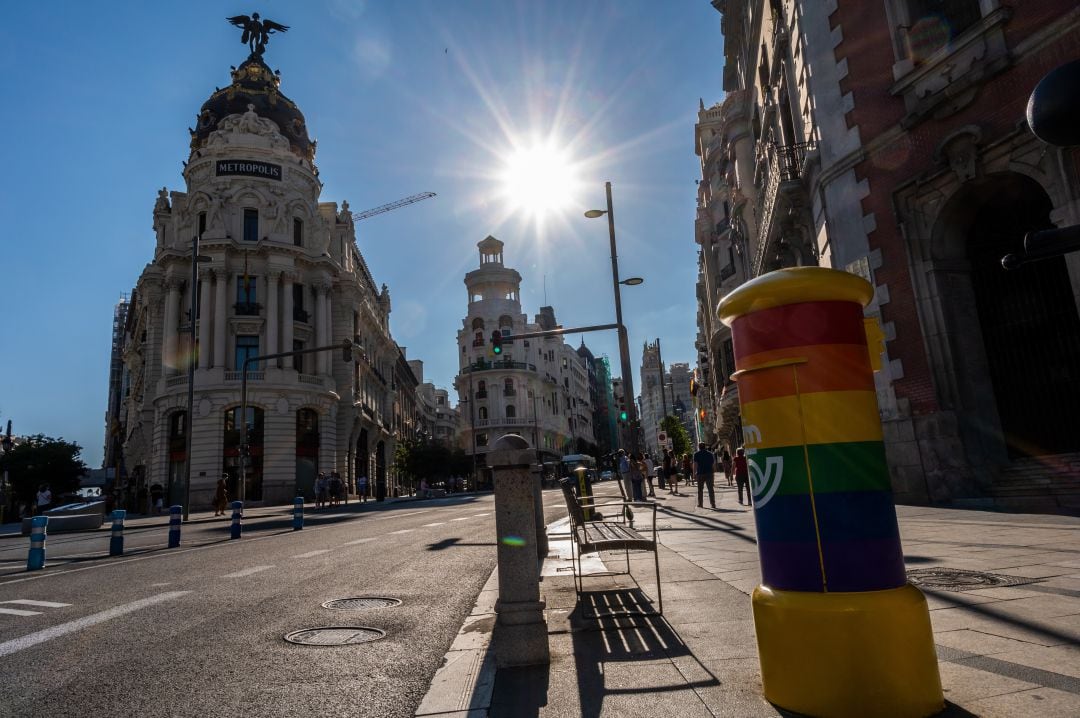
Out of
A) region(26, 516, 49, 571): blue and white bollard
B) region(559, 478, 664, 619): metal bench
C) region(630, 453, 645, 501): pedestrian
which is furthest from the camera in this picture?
region(630, 453, 645, 501): pedestrian

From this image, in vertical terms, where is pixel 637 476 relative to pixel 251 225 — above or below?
below

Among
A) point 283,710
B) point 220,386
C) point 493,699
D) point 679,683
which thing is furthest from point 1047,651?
point 220,386

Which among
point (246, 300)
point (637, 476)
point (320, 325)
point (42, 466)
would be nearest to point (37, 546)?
point (637, 476)

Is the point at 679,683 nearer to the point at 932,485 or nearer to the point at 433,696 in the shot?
the point at 433,696

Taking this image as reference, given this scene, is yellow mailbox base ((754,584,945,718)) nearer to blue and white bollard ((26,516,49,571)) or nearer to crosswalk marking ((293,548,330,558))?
crosswalk marking ((293,548,330,558))

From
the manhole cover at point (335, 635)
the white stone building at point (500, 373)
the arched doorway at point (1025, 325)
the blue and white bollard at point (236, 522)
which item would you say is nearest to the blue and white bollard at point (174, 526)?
the blue and white bollard at point (236, 522)

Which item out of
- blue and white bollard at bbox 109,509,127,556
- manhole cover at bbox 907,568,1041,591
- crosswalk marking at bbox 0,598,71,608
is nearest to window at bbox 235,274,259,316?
blue and white bollard at bbox 109,509,127,556

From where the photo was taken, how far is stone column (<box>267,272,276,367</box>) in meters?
42.5

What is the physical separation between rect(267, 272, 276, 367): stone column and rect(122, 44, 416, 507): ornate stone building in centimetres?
7

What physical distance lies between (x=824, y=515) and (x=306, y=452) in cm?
4334

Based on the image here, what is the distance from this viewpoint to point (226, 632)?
5078 millimetres

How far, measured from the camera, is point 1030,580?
197 inches

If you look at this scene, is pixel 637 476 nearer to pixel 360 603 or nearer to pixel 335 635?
pixel 360 603

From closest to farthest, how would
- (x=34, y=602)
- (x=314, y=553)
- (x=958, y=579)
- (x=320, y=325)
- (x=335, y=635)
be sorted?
1. (x=335, y=635)
2. (x=958, y=579)
3. (x=34, y=602)
4. (x=314, y=553)
5. (x=320, y=325)
